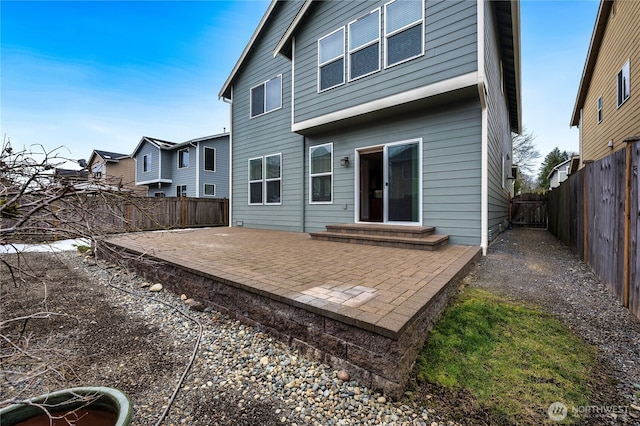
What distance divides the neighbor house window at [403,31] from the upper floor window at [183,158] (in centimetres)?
1641

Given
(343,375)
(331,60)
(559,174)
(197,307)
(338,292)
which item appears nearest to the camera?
(343,375)

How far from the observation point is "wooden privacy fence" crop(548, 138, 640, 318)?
2.88 m

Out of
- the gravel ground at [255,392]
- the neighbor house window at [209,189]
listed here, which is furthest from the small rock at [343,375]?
the neighbor house window at [209,189]

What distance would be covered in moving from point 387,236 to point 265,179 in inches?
197

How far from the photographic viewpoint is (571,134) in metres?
29.7

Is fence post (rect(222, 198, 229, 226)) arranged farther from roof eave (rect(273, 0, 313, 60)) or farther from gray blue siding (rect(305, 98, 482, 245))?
gray blue siding (rect(305, 98, 482, 245))

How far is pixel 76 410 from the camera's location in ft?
4.59

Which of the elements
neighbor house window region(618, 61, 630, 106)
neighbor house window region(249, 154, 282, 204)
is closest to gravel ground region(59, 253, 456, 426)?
neighbor house window region(249, 154, 282, 204)

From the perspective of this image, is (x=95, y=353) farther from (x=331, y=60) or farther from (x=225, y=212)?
(x=225, y=212)

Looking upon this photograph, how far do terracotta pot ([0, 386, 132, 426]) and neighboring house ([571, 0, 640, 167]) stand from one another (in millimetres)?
9089

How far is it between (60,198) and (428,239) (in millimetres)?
4910

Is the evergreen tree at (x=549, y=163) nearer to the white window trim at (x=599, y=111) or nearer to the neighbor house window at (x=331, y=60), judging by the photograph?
the white window trim at (x=599, y=111)

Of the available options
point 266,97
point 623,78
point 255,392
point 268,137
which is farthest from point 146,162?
point 623,78

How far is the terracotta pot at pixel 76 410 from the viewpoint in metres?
1.40
